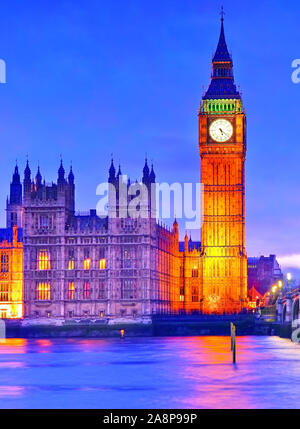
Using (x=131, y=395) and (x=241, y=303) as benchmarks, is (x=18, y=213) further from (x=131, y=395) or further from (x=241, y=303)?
(x=131, y=395)

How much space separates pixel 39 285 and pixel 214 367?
64406 mm

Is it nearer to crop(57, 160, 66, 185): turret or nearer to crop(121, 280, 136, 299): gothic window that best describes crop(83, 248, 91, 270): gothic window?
crop(121, 280, 136, 299): gothic window

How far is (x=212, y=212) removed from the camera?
146 metres

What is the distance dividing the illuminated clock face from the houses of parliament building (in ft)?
0.51

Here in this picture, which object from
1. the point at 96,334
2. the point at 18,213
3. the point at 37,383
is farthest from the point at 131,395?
the point at 18,213

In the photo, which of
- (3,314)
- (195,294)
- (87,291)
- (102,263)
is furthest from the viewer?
(195,294)

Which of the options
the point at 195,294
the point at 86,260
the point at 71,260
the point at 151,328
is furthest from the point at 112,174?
the point at 195,294

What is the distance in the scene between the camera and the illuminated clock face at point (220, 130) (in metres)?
146

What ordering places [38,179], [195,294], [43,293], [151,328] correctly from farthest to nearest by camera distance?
[195,294] < [38,179] < [43,293] < [151,328]

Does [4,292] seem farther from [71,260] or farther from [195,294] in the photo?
[195,294]

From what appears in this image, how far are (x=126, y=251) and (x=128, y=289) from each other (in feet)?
16.1

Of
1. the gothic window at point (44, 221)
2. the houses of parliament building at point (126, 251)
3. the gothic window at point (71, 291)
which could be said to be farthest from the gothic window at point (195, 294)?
the gothic window at point (44, 221)

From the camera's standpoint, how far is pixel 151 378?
5369cm

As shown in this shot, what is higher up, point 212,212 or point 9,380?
point 212,212
